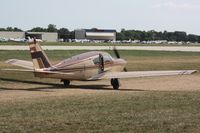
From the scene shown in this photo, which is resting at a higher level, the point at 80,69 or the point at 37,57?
the point at 37,57

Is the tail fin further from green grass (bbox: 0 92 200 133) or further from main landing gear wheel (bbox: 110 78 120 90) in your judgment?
green grass (bbox: 0 92 200 133)

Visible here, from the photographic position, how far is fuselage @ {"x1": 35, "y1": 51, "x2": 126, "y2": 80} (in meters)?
23.5

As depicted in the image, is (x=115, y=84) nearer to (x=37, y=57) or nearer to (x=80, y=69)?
(x=80, y=69)

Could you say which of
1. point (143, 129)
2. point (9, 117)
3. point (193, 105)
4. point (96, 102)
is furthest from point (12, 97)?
point (143, 129)

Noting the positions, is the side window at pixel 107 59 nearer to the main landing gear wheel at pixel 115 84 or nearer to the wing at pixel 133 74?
the wing at pixel 133 74

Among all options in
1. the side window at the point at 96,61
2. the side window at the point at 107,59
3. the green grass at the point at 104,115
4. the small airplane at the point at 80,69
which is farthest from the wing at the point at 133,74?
the green grass at the point at 104,115

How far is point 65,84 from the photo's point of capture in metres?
25.0

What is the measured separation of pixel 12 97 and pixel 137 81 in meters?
10.6


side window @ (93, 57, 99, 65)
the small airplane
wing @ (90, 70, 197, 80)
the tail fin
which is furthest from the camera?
side window @ (93, 57, 99, 65)

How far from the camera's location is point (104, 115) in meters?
13.0

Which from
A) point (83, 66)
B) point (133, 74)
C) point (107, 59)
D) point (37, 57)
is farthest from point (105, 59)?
point (37, 57)

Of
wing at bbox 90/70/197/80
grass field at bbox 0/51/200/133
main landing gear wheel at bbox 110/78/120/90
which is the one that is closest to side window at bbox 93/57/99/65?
wing at bbox 90/70/197/80

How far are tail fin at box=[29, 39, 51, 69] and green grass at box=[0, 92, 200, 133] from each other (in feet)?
21.6

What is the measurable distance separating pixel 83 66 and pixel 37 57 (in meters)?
2.42
